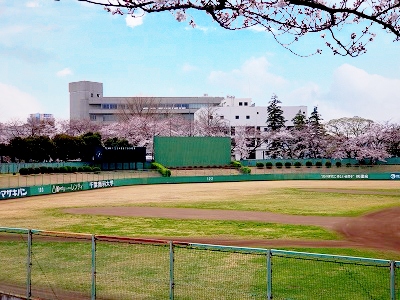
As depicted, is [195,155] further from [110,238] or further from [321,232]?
[110,238]

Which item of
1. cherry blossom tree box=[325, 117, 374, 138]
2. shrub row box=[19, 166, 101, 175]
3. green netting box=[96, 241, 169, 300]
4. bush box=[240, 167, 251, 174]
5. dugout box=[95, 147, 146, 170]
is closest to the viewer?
green netting box=[96, 241, 169, 300]

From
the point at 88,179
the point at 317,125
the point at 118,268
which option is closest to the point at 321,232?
the point at 118,268

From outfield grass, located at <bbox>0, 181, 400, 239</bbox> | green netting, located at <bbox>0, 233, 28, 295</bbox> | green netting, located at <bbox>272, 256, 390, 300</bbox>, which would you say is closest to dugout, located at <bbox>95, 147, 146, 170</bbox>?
outfield grass, located at <bbox>0, 181, 400, 239</bbox>

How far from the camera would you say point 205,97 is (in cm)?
15850

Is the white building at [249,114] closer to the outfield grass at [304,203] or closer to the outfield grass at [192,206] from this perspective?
the outfield grass at [192,206]

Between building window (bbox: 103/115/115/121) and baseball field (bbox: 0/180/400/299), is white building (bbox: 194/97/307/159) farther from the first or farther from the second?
baseball field (bbox: 0/180/400/299)

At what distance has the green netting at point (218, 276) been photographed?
12328mm

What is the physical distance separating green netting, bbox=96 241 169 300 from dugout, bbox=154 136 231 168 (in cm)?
6612

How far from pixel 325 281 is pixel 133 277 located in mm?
5459

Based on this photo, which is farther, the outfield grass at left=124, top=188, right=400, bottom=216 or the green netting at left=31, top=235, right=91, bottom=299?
the outfield grass at left=124, top=188, right=400, bottom=216

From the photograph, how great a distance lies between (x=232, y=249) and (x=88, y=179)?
53.8 metres

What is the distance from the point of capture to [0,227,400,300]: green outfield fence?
1212 centimetres

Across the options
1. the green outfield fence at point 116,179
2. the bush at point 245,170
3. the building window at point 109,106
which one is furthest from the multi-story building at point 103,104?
the green outfield fence at point 116,179

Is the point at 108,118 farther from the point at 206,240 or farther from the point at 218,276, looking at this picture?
the point at 218,276
